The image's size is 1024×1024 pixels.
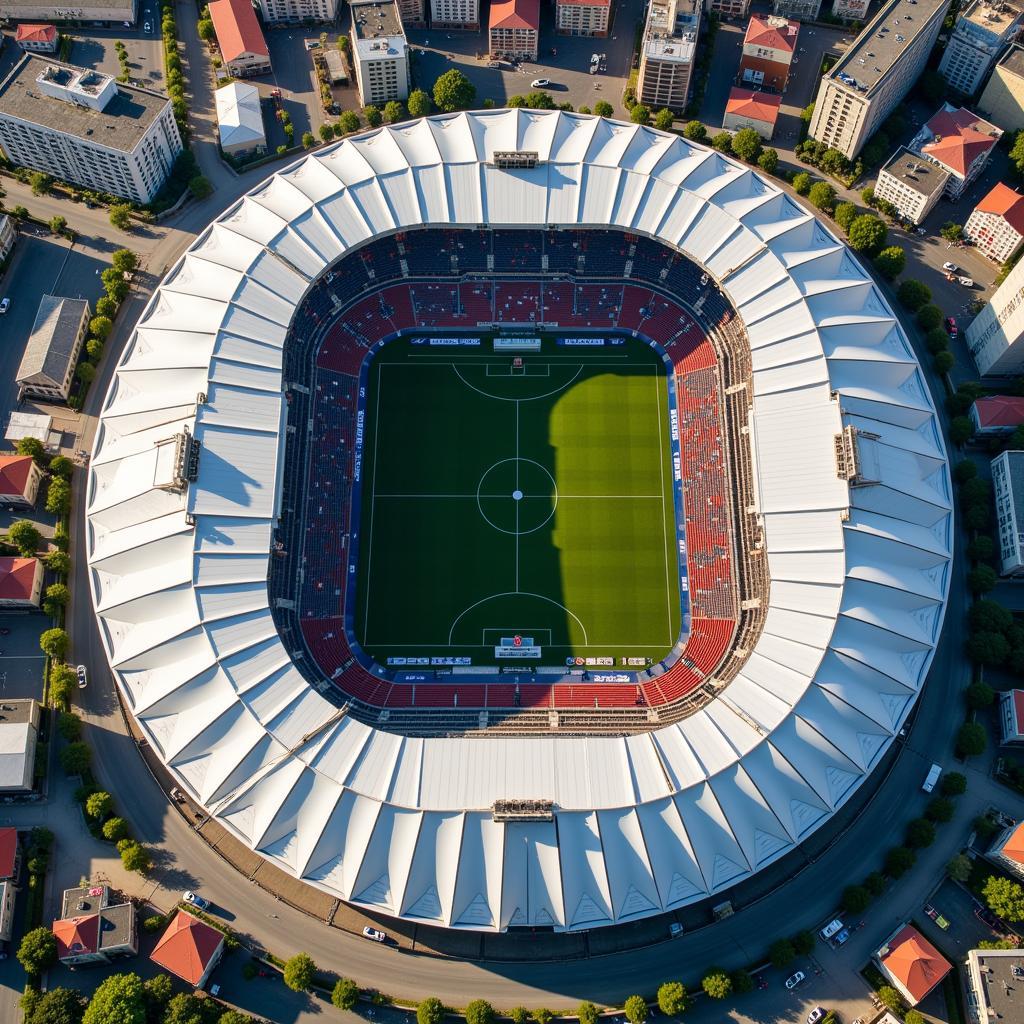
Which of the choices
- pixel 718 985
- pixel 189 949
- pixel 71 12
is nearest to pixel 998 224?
pixel 718 985

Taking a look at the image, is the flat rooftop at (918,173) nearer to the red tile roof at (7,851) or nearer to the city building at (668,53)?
the city building at (668,53)

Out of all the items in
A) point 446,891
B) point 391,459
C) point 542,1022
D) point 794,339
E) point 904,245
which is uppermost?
point 904,245

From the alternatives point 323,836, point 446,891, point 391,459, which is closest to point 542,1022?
point 446,891

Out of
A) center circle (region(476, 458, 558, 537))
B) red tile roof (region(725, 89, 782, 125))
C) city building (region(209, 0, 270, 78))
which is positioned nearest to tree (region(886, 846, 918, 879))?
center circle (region(476, 458, 558, 537))

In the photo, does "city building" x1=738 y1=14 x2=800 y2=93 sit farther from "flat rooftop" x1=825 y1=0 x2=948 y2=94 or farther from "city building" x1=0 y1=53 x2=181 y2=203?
"city building" x1=0 y1=53 x2=181 y2=203

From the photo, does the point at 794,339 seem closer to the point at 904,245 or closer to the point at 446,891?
the point at 904,245
